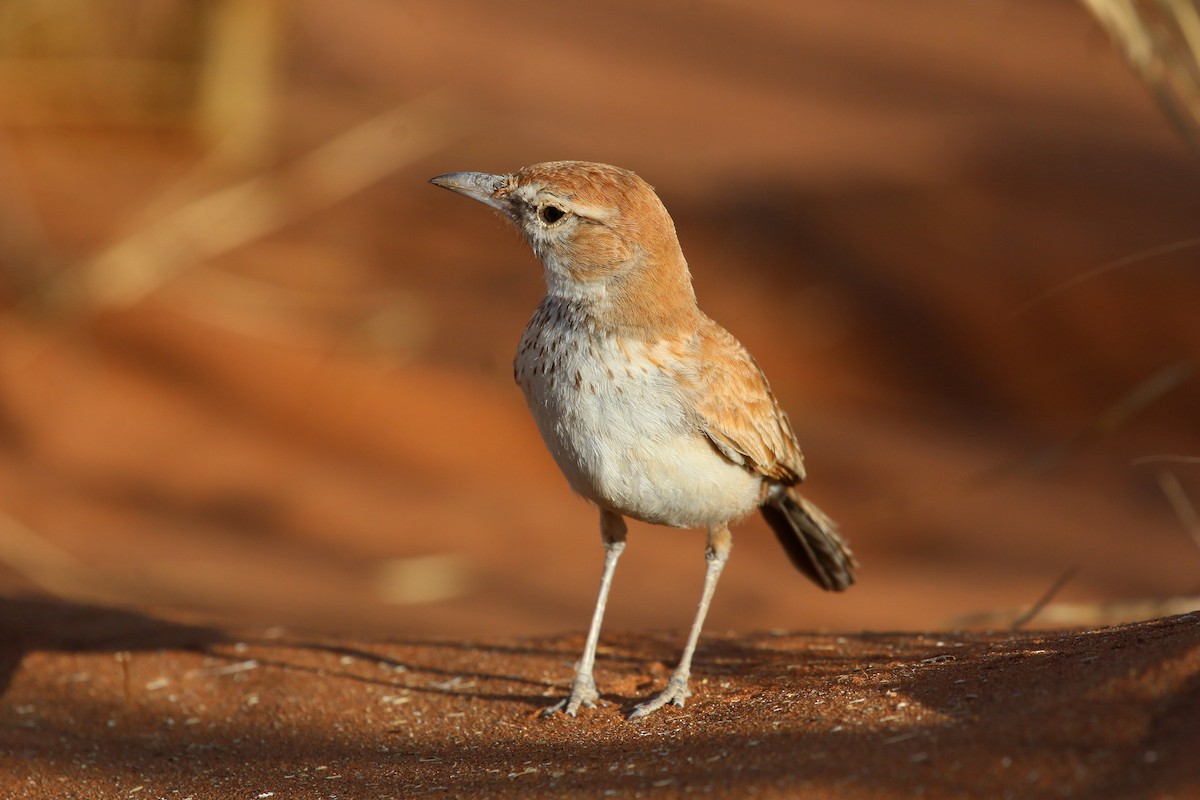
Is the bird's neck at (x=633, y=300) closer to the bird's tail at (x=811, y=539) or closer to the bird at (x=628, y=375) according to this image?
the bird at (x=628, y=375)

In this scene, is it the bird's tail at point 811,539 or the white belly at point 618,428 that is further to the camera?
the bird's tail at point 811,539

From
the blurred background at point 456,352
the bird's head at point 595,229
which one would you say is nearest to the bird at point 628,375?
the bird's head at point 595,229

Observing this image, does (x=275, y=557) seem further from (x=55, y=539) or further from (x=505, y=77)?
(x=505, y=77)

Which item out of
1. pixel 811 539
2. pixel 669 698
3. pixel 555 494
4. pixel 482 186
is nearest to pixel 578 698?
pixel 669 698

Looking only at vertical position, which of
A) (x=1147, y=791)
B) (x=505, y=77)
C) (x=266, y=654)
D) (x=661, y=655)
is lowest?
(x=1147, y=791)

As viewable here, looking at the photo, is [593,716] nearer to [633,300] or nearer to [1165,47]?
[633,300]

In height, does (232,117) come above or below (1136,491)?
above

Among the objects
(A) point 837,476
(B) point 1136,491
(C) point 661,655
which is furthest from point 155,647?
(B) point 1136,491
